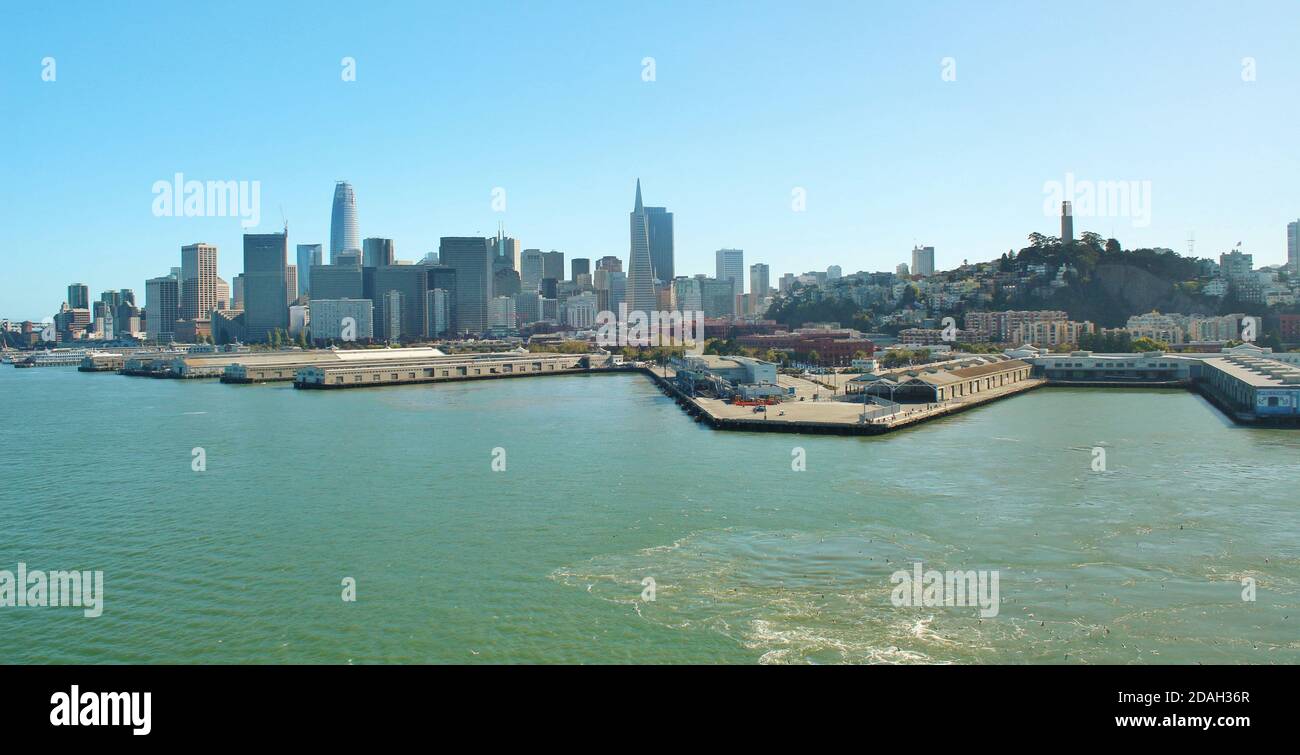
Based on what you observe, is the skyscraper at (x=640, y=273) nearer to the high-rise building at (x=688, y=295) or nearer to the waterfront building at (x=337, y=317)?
the high-rise building at (x=688, y=295)

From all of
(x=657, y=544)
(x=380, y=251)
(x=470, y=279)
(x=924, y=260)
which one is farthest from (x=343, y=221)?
(x=657, y=544)

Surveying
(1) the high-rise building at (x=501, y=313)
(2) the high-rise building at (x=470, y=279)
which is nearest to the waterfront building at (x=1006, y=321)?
(2) the high-rise building at (x=470, y=279)

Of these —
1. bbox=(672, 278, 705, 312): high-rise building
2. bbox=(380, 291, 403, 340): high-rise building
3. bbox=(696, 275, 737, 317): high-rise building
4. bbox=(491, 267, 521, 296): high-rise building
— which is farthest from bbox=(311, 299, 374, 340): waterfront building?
bbox=(696, 275, 737, 317): high-rise building

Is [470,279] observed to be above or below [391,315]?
above

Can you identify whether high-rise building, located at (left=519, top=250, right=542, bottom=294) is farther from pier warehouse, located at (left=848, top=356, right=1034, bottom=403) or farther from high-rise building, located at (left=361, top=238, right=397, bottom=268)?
pier warehouse, located at (left=848, top=356, right=1034, bottom=403)

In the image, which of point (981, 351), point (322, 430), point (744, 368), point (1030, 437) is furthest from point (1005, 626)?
point (981, 351)

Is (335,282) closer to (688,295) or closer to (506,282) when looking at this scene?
(506,282)
